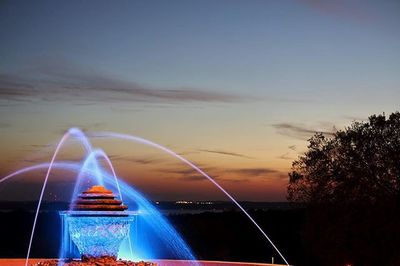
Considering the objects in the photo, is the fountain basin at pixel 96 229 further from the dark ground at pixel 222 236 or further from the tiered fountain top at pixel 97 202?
the dark ground at pixel 222 236

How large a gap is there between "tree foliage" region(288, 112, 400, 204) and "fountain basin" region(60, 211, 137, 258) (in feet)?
44.2

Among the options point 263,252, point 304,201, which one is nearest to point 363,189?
point 304,201

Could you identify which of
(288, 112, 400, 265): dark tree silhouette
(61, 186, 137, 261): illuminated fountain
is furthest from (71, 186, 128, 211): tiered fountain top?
(288, 112, 400, 265): dark tree silhouette

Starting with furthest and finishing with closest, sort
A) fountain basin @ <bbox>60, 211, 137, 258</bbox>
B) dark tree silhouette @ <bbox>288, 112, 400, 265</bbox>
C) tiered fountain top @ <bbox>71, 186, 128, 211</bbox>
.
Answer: dark tree silhouette @ <bbox>288, 112, 400, 265</bbox>, tiered fountain top @ <bbox>71, 186, 128, 211</bbox>, fountain basin @ <bbox>60, 211, 137, 258</bbox>

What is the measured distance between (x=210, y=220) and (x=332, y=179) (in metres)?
35.8

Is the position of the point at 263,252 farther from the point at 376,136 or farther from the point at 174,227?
the point at 376,136

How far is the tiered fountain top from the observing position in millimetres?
19125

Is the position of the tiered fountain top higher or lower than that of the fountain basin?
higher

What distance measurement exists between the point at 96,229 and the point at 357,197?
556 inches

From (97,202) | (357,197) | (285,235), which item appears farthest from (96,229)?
(285,235)

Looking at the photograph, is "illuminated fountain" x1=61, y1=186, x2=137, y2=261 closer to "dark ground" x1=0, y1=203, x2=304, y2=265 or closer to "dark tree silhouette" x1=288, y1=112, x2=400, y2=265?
"dark tree silhouette" x1=288, y1=112, x2=400, y2=265

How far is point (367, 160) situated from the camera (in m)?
30.8

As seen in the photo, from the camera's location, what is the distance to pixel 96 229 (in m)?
19.0

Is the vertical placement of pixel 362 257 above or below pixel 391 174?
below
